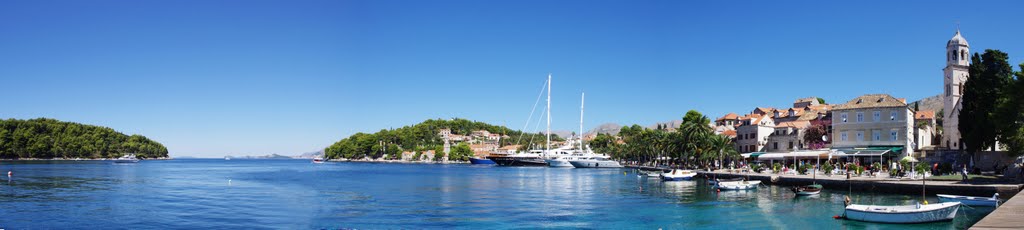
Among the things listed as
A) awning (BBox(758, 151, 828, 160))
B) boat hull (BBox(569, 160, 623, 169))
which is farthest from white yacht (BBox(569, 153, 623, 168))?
awning (BBox(758, 151, 828, 160))

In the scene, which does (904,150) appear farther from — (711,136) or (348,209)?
(348,209)

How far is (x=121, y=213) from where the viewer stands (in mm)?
36469

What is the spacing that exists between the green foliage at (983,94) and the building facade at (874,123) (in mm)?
10281

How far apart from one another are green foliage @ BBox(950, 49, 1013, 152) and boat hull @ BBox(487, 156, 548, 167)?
309 ft

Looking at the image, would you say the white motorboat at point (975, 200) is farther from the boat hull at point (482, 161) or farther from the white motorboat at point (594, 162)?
the boat hull at point (482, 161)

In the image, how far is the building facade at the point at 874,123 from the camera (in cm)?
6950

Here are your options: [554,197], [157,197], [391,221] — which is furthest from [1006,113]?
[157,197]

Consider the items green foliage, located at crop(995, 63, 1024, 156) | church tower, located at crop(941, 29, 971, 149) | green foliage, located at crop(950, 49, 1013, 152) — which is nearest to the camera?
green foliage, located at crop(995, 63, 1024, 156)

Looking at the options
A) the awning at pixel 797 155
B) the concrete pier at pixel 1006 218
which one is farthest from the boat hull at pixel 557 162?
the concrete pier at pixel 1006 218

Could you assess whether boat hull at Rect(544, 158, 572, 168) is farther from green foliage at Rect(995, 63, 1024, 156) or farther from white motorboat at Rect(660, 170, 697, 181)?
green foliage at Rect(995, 63, 1024, 156)

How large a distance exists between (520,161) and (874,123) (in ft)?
283

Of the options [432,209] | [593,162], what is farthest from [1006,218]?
[593,162]

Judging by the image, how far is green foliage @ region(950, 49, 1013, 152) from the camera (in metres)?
56.3

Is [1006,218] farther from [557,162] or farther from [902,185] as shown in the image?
[557,162]
